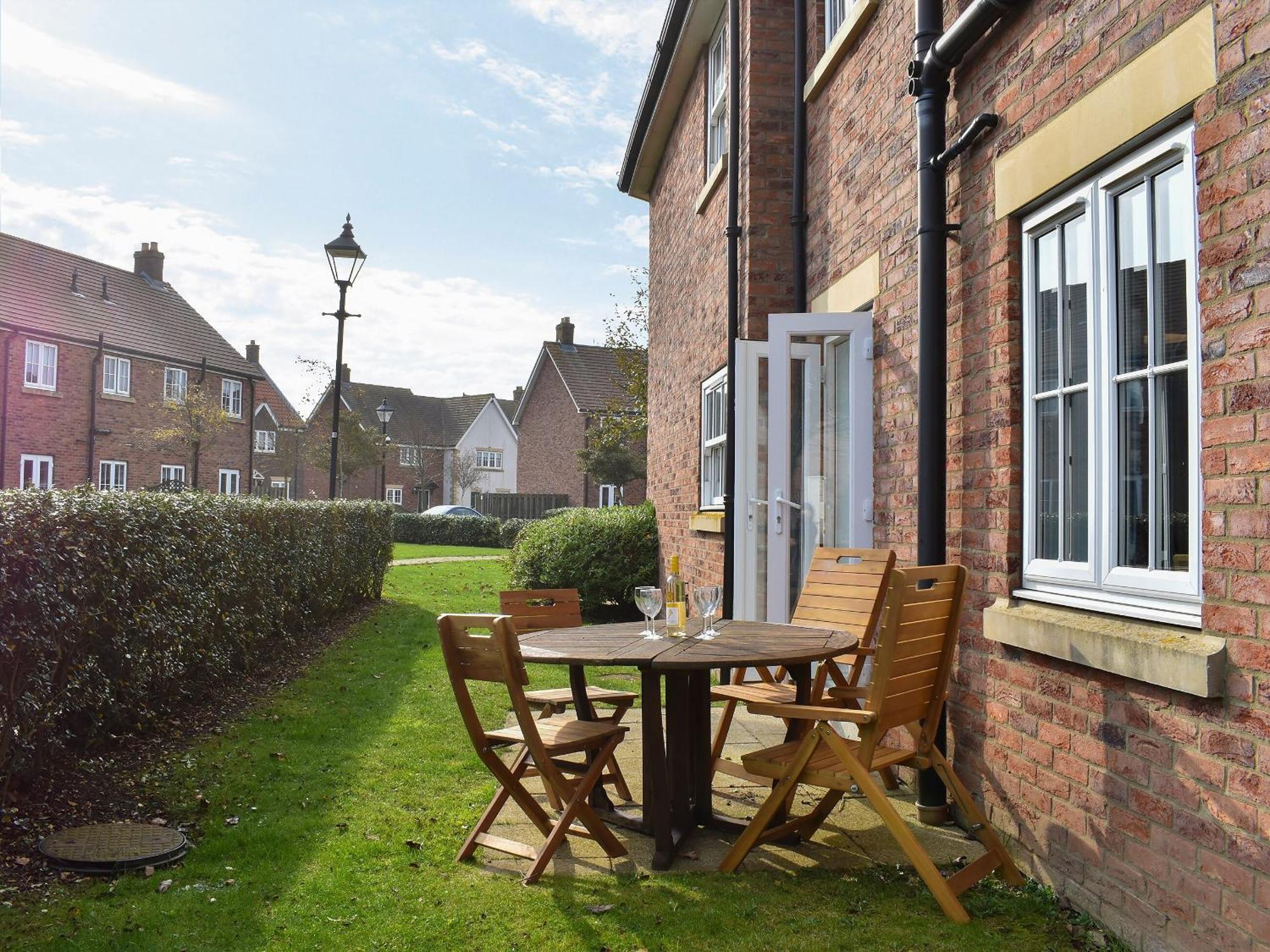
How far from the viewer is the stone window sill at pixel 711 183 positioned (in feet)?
29.8

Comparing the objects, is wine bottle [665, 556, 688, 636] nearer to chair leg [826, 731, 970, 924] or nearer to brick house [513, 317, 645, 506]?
chair leg [826, 731, 970, 924]

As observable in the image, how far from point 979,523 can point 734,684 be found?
1601 millimetres

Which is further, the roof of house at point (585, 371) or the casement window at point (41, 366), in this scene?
the roof of house at point (585, 371)

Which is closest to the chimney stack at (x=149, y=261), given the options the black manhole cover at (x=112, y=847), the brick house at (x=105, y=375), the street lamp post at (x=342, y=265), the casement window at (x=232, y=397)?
the brick house at (x=105, y=375)

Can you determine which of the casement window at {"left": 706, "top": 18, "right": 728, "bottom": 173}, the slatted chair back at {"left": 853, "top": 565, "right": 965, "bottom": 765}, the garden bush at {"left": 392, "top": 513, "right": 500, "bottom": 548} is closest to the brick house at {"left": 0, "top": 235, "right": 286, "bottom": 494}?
the garden bush at {"left": 392, "top": 513, "right": 500, "bottom": 548}

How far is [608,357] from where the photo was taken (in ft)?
154

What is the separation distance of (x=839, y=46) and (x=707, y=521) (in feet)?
14.3

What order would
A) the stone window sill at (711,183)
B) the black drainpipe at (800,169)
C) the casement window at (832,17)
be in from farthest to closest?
the stone window sill at (711,183) < the black drainpipe at (800,169) < the casement window at (832,17)

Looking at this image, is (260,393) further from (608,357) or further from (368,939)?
(368,939)

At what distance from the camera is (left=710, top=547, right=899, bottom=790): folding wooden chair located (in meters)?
5.09

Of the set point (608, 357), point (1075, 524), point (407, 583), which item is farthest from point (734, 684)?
point (608, 357)

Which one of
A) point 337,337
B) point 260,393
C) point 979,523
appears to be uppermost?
point 260,393

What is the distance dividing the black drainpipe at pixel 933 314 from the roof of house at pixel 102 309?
1185 inches

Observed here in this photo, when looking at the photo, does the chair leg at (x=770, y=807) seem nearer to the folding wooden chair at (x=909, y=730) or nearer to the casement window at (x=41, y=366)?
the folding wooden chair at (x=909, y=730)
